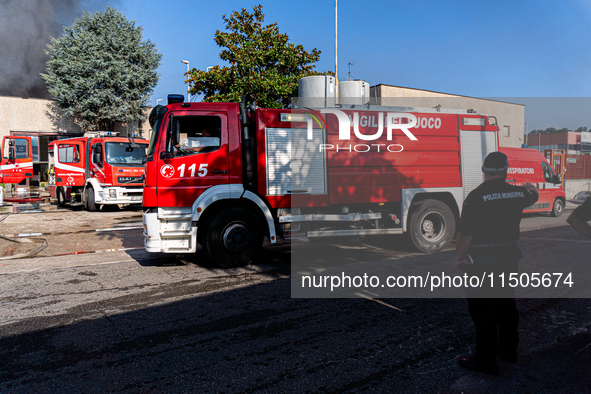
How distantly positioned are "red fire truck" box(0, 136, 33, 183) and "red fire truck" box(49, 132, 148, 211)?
5.54m

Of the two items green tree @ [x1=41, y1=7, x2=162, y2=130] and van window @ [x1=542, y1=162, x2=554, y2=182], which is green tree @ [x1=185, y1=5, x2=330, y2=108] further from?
van window @ [x1=542, y1=162, x2=554, y2=182]

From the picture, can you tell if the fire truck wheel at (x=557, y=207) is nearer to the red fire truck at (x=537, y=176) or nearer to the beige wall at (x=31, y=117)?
the red fire truck at (x=537, y=176)

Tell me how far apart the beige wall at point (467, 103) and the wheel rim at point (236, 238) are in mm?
21968

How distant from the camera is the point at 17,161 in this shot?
67.7 ft

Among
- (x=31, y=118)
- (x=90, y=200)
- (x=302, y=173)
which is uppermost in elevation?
(x=31, y=118)

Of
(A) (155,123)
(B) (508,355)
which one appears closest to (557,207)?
(B) (508,355)

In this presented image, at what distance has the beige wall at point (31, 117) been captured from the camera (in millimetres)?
A: 26766

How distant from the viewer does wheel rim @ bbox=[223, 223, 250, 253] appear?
6.75 metres

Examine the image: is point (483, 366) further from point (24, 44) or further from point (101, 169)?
point (24, 44)

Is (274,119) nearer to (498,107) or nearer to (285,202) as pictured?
(285,202)

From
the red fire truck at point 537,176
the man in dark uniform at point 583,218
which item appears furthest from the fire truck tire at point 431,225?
the red fire truck at point 537,176

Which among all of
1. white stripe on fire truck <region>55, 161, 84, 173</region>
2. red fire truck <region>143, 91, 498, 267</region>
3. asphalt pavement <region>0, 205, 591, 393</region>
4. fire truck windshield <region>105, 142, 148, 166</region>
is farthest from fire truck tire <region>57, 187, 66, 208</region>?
red fire truck <region>143, 91, 498, 267</region>

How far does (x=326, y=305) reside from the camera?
4.86 m

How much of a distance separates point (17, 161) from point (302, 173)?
64.1ft
